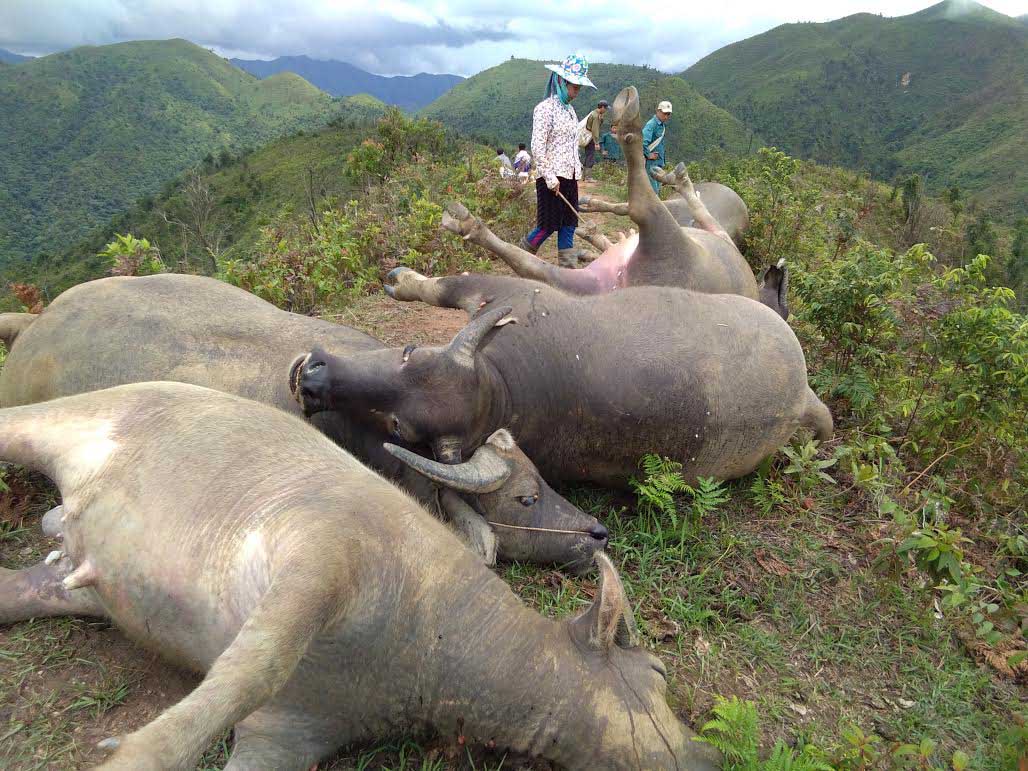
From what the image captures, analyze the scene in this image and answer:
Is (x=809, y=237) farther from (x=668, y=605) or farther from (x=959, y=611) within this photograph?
(x=668, y=605)

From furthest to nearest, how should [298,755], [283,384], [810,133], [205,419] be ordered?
[810,133] < [283,384] < [205,419] < [298,755]


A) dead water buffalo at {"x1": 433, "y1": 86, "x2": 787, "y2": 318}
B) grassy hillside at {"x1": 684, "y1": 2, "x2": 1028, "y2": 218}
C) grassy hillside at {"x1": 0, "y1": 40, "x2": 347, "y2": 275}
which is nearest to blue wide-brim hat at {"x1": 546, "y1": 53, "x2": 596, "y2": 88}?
dead water buffalo at {"x1": 433, "y1": 86, "x2": 787, "y2": 318}

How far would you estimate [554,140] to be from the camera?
6738mm

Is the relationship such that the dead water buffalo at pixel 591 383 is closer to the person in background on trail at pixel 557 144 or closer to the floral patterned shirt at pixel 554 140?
the person in background on trail at pixel 557 144

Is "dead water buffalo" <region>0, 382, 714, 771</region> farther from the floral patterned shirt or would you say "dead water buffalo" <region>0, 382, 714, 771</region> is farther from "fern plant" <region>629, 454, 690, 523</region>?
the floral patterned shirt

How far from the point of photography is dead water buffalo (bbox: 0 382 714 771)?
215 centimetres

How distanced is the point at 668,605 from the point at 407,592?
170 cm

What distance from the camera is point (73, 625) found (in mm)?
2848

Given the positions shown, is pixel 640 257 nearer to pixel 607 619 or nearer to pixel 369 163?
pixel 607 619

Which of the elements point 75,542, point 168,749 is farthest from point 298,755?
point 75,542

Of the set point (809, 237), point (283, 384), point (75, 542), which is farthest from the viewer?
point (809, 237)

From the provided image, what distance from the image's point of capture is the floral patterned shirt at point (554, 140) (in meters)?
6.64

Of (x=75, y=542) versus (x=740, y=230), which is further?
(x=740, y=230)

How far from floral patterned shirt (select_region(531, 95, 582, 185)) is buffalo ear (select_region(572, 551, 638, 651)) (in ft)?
16.6
